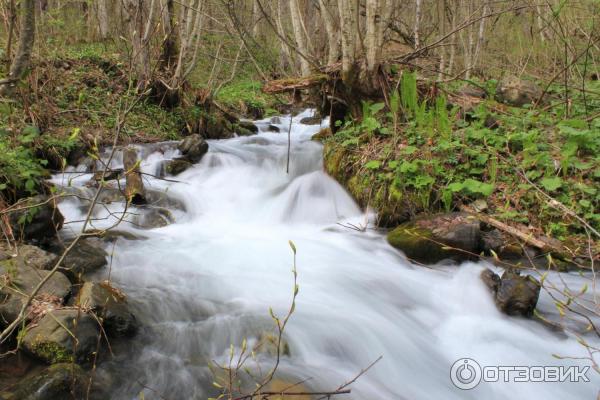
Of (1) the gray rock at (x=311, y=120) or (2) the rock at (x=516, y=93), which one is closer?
(2) the rock at (x=516, y=93)

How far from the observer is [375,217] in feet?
16.8

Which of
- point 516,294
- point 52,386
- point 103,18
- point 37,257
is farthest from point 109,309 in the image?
point 103,18

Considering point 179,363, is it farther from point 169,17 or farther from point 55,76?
point 169,17

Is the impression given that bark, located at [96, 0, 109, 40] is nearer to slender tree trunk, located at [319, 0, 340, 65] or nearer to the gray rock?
the gray rock

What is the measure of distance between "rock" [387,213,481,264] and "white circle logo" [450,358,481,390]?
1.28m

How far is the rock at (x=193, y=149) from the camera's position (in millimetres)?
7211

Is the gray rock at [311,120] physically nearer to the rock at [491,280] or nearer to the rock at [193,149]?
the rock at [193,149]

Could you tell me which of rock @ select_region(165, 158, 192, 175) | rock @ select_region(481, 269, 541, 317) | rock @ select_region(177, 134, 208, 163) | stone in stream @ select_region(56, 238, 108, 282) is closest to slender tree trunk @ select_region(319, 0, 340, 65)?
rock @ select_region(177, 134, 208, 163)

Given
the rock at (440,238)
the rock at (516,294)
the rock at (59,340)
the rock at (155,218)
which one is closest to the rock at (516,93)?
the rock at (440,238)

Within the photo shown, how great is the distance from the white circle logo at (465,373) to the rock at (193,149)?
216 inches

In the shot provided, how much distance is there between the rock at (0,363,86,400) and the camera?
2.17 m

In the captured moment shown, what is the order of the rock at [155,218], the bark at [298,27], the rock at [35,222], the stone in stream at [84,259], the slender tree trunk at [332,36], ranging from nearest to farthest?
the stone in stream at [84,259] → the rock at [35,222] → the rock at [155,218] → the slender tree trunk at [332,36] → the bark at [298,27]

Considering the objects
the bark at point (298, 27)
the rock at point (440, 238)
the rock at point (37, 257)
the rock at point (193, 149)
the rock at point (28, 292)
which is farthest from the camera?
the rock at point (193, 149)

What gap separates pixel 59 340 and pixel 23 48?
5.73ft
